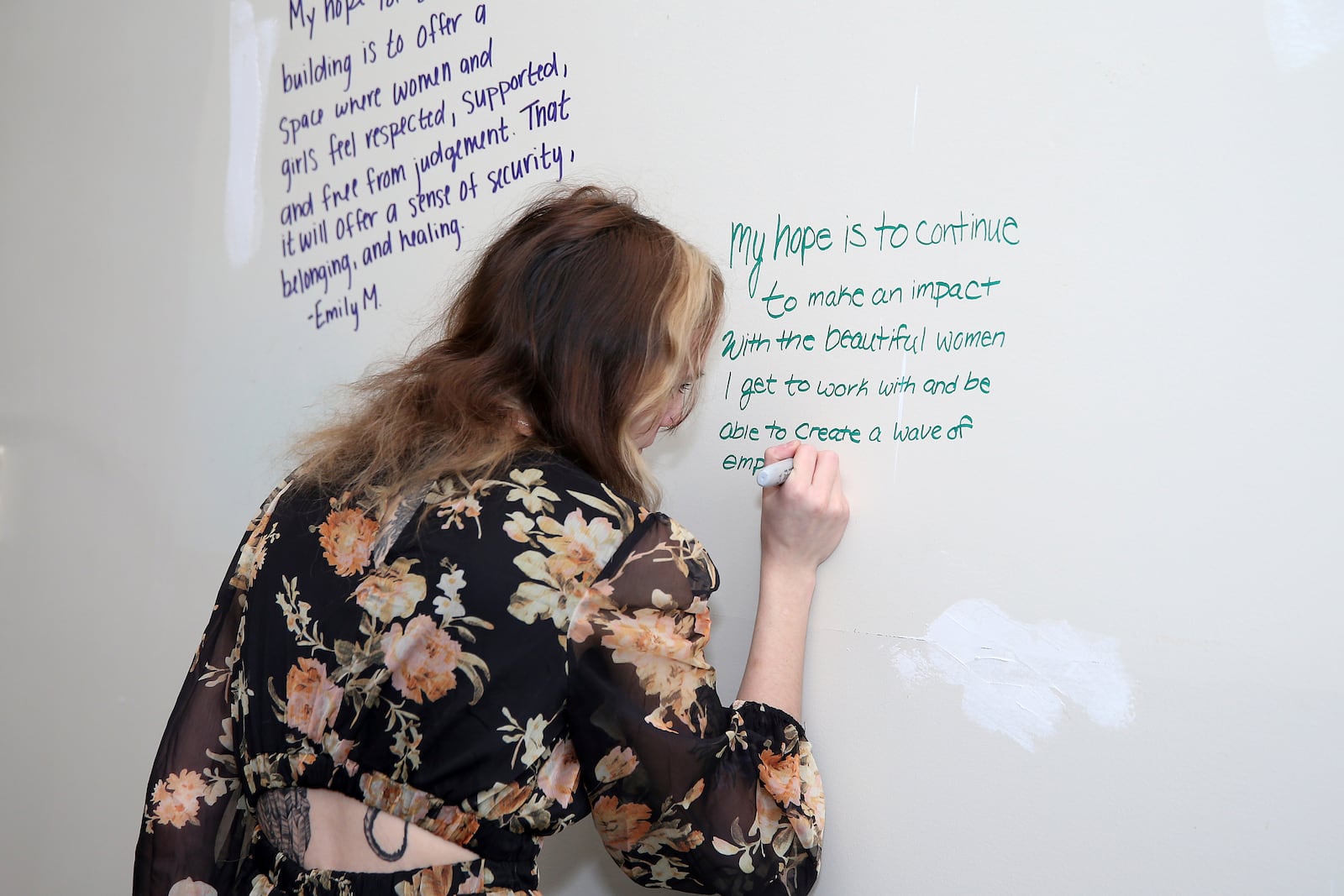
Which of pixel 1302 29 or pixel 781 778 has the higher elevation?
pixel 1302 29

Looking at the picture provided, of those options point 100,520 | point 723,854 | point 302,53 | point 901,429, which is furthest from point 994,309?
point 100,520

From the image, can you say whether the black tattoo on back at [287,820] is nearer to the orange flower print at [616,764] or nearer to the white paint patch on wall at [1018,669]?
the orange flower print at [616,764]

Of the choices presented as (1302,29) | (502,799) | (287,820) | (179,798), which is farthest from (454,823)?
(1302,29)

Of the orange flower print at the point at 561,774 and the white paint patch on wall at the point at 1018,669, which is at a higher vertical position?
the white paint patch on wall at the point at 1018,669

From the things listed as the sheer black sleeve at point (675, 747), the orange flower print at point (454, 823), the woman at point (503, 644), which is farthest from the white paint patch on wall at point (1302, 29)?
the orange flower print at point (454, 823)

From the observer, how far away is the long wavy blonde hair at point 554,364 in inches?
29.3

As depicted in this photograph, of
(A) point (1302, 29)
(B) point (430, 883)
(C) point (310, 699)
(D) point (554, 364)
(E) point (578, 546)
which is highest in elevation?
(A) point (1302, 29)

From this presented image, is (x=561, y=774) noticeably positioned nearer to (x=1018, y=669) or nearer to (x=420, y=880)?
(x=420, y=880)

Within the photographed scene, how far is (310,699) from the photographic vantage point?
0.73 meters

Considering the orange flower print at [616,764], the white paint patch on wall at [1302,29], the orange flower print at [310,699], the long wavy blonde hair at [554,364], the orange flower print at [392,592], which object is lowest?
the orange flower print at [616,764]

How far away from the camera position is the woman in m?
0.69

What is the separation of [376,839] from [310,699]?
11 centimetres

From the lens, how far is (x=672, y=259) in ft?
2.59

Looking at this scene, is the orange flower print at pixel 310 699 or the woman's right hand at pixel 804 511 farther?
the woman's right hand at pixel 804 511
